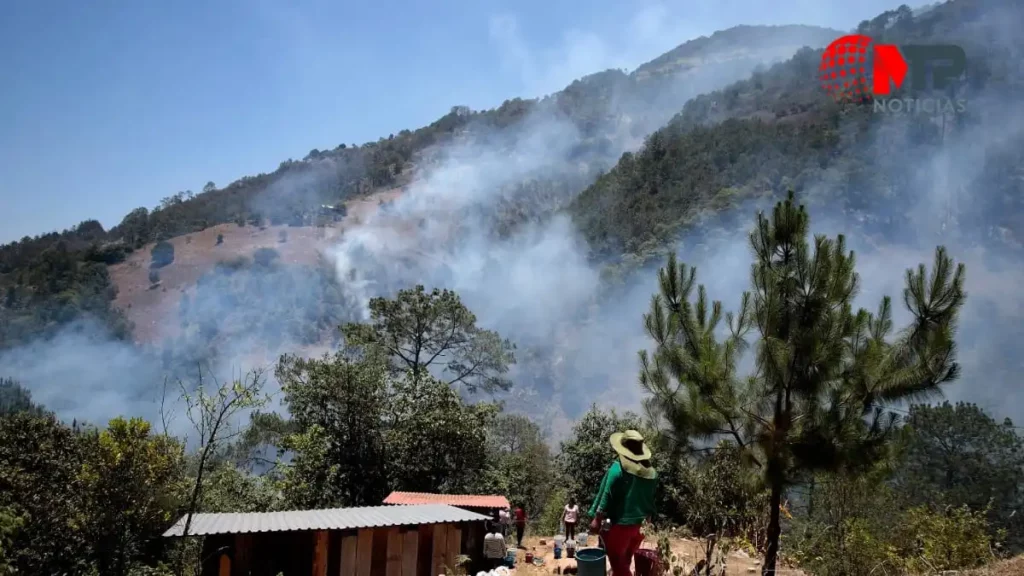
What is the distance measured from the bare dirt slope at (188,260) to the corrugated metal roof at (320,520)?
1928 inches

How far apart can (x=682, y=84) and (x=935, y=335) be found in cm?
12063

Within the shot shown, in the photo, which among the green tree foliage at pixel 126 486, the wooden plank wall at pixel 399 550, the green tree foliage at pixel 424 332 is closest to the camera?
the wooden plank wall at pixel 399 550

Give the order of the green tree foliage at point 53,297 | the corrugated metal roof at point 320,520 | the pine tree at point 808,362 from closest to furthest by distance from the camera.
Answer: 1. the pine tree at point 808,362
2. the corrugated metal roof at point 320,520
3. the green tree foliage at point 53,297

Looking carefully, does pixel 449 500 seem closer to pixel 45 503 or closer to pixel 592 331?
pixel 45 503

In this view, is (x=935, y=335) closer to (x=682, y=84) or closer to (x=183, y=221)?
(x=183, y=221)

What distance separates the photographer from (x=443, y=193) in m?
Result: 83.0

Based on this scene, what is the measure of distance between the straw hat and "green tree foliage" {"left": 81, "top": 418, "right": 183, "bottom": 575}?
7.24 meters

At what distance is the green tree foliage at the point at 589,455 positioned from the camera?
19.5 m

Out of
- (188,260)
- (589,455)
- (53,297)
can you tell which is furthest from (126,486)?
(188,260)

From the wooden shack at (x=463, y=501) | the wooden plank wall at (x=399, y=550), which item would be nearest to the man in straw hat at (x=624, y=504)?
the wooden plank wall at (x=399, y=550)

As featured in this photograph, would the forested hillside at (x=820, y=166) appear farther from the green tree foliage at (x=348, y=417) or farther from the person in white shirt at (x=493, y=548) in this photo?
the person in white shirt at (x=493, y=548)

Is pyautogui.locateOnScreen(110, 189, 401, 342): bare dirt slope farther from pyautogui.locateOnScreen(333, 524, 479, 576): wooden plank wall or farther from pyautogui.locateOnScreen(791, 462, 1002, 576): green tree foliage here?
pyautogui.locateOnScreen(791, 462, 1002, 576): green tree foliage

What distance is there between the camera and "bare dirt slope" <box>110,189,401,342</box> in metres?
53.6

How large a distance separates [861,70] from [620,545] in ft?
252
